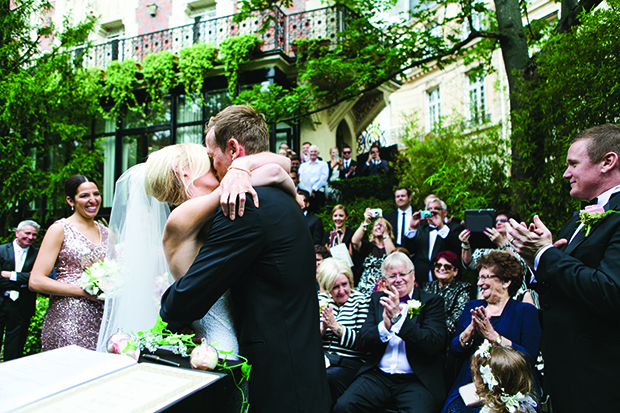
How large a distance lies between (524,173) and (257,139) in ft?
17.8

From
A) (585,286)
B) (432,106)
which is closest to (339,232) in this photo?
(585,286)

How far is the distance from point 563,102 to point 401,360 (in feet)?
12.2

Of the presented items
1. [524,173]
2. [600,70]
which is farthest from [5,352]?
[600,70]

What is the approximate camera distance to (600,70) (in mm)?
4496

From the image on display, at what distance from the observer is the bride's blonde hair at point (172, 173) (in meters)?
1.98

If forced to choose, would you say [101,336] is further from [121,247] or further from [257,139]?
[257,139]

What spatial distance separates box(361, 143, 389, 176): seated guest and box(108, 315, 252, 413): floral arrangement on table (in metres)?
8.51

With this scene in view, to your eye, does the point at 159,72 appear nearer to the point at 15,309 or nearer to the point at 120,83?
the point at 120,83

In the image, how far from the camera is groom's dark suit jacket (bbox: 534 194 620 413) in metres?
1.99

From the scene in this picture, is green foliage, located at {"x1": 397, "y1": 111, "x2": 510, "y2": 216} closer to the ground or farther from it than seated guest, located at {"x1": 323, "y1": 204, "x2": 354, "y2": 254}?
farther from it

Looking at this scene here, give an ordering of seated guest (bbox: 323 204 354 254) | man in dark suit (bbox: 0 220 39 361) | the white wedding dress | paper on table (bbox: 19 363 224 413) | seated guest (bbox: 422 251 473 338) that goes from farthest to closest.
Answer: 1. seated guest (bbox: 323 204 354 254)
2. man in dark suit (bbox: 0 220 39 361)
3. seated guest (bbox: 422 251 473 338)
4. the white wedding dress
5. paper on table (bbox: 19 363 224 413)

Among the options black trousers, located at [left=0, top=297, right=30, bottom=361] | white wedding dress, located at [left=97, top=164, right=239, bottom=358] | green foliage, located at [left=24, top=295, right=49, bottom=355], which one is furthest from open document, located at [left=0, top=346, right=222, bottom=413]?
green foliage, located at [left=24, top=295, right=49, bottom=355]

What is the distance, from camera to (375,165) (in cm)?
994

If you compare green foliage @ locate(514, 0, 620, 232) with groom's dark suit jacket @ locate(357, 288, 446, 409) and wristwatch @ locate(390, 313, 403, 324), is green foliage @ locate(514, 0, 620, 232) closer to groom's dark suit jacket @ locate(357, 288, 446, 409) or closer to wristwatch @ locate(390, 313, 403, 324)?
groom's dark suit jacket @ locate(357, 288, 446, 409)
